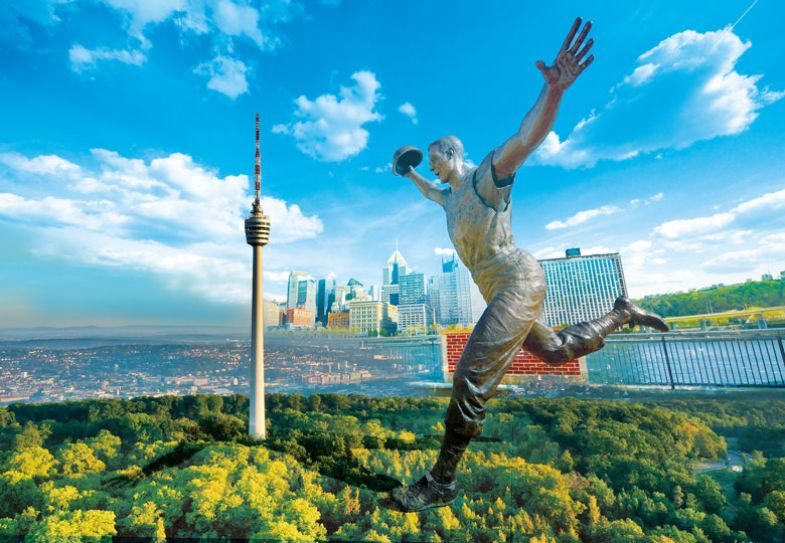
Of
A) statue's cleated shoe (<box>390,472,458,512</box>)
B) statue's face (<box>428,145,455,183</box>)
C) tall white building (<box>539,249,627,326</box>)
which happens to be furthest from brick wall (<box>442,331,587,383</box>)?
tall white building (<box>539,249,627,326</box>)

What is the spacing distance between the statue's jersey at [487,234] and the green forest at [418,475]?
89.7 inches

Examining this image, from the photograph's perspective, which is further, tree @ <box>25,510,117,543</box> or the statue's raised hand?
tree @ <box>25,510,117,543</box>

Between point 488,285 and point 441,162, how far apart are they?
1028mm

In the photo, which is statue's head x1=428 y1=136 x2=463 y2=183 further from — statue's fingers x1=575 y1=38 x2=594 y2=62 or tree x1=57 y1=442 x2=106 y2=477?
tree x1=57 y1=442 x2=106 y2=477

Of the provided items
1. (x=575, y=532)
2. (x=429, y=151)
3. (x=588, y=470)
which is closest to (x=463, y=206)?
(x=429, y=151)

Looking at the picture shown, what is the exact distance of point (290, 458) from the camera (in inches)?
191

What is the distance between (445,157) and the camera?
2654 mm

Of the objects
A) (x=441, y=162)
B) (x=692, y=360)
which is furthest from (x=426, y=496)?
(x=692, y=360)

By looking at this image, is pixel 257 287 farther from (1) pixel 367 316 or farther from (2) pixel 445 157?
(1) pixel 367 316

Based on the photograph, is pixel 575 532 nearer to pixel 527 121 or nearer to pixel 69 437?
pixel 527 121

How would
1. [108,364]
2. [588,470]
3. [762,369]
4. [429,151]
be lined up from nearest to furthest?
[429,151] → [588,470] → [762,369] → [108,364]

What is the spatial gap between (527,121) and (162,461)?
671 cm

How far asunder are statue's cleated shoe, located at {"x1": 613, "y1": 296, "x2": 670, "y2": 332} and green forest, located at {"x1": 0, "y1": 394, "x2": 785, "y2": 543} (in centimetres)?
168

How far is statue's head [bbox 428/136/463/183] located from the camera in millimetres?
2660
